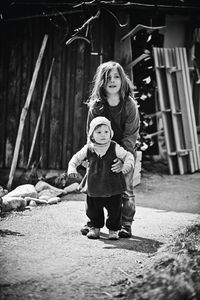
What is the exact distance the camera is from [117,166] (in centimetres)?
486

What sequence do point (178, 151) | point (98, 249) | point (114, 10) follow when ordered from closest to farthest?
point (98, 249) → point (114, 10) → point (178, 151)

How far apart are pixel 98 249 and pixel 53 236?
68cm

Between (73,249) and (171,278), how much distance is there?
1424 millimetres

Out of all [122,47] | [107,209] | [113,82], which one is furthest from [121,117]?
[122,47]

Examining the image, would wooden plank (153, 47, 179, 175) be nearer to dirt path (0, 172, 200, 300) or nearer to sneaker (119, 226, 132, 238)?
dirt path (0, 172, 200, 300)

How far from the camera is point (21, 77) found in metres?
8.60

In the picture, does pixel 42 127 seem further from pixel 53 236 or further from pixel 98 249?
pixel 98 249

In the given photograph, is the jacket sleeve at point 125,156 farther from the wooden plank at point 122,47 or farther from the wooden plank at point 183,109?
the wooden plank at point 183,109

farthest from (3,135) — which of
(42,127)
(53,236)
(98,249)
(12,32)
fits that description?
(98,249)

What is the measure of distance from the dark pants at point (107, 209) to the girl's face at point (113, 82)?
109 centimetres

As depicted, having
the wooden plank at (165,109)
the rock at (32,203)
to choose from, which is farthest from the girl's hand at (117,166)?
the wooden plank at (165,109)

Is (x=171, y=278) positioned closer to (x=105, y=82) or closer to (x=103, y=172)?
(x=103, y=172)

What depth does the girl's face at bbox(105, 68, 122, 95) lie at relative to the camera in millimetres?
5129

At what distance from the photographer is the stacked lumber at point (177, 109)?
9664mm
